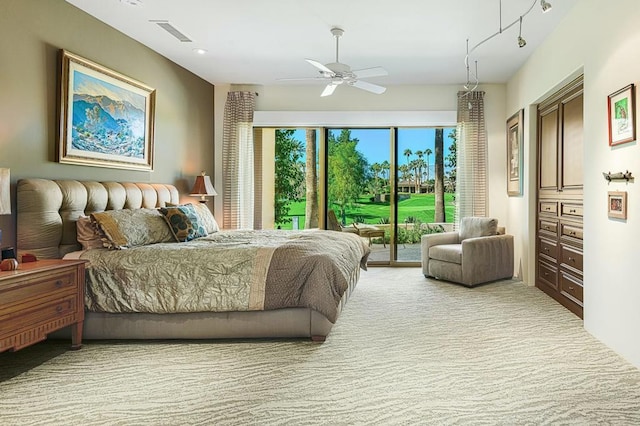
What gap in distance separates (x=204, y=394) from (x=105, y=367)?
85 centimetres

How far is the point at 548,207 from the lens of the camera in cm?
482

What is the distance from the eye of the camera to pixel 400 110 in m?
6.57

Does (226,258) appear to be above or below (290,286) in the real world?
above

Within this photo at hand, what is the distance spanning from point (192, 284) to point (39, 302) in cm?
95

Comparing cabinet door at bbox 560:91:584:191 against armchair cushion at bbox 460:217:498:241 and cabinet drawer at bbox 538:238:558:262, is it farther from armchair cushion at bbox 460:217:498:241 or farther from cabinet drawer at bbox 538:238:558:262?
armchair cushion at bbox 460:217:498:241

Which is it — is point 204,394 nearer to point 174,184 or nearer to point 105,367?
point 105,367

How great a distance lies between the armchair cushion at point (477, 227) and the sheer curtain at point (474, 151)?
0.51 meters

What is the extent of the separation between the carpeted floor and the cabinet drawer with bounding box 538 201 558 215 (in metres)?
1.29

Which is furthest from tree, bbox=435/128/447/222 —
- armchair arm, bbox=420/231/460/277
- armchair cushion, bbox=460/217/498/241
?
armchair arm, bbox=420/231/460/277

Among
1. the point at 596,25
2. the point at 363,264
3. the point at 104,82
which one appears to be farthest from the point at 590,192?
the point at 104,82

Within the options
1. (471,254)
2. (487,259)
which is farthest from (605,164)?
(487,259)

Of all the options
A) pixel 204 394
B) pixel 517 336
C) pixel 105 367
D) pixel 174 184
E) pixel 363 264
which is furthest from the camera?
pixel 174 184

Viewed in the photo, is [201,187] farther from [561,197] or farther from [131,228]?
[561,197]

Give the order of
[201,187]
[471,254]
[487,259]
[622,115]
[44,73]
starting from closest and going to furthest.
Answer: [622,115] < [44,73] < [471,254] < [487,259] < [201,187]
